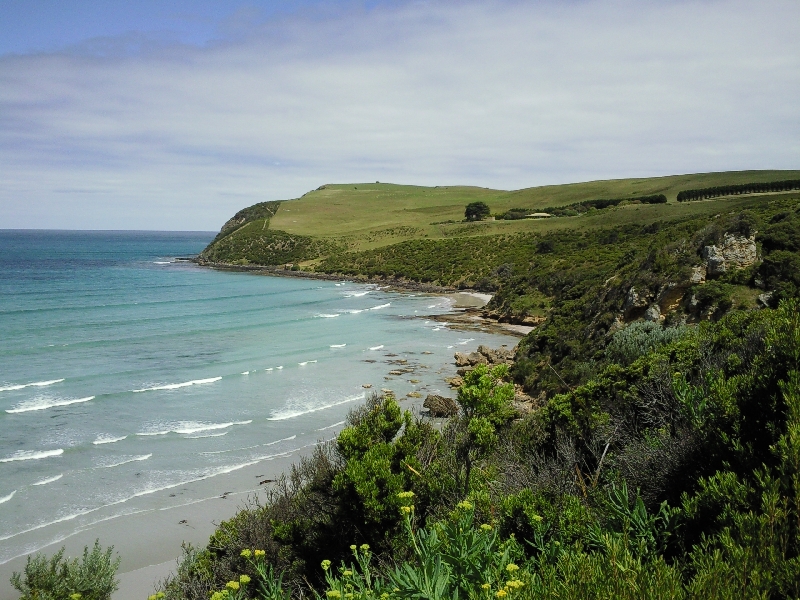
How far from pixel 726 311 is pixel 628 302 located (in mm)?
4736

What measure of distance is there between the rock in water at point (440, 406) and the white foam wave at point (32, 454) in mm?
11843

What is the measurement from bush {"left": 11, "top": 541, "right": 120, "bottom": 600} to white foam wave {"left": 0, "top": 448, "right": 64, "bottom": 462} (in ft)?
26.4

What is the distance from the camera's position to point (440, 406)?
67.9ft

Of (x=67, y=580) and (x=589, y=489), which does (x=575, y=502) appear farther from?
(x=67, y=580)

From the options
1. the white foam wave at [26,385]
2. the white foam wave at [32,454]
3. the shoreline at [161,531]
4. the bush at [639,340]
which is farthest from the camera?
the white foam wave at [26,385]

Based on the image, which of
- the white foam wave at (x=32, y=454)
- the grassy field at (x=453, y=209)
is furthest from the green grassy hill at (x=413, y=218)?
the white foam wave at (x=32, y=454)

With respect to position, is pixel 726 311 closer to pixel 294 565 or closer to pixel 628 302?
pixel 628 302

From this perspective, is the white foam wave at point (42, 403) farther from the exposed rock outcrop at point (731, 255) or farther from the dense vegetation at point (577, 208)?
the dense vegetation at point (577, 208)

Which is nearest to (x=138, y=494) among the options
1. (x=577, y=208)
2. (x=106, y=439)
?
(x=106, y=439)

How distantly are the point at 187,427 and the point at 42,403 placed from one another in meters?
6.45

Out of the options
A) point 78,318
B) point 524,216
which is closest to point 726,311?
point 78,318

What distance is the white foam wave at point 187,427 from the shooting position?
1983cm

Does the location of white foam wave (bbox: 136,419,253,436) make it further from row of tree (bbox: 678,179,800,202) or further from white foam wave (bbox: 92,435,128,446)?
row of tree (bbox: 678,179,800,202)

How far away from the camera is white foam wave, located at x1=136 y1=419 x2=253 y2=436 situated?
19.8 m
